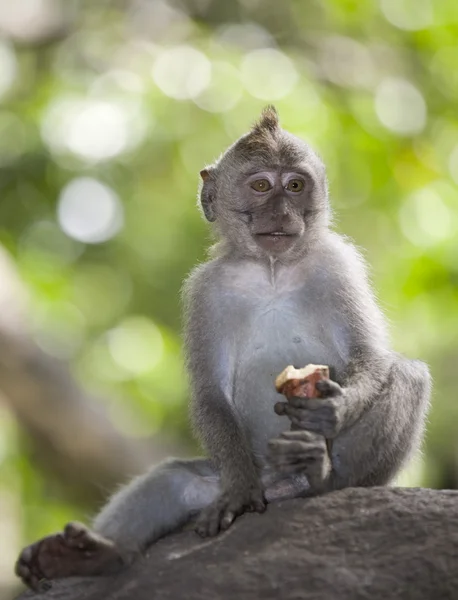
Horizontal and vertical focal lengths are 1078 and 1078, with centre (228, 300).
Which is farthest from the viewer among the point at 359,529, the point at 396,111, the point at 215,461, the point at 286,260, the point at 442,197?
the point at 396,111

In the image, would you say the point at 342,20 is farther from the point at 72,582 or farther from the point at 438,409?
the point at 72,582

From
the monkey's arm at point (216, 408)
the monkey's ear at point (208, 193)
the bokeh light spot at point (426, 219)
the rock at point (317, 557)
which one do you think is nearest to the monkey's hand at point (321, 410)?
the rock at point (317, 557)

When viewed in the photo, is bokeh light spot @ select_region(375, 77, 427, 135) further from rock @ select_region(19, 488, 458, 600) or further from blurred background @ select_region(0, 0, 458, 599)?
rock @ select_region(19, 488, 458, 600)

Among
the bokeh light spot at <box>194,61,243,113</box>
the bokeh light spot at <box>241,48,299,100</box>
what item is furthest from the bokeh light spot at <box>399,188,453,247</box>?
the bokeh light spot at <box>194,61,243,113</box>

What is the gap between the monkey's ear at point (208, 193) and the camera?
675 cm

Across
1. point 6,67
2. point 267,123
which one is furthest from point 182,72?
point 267,123

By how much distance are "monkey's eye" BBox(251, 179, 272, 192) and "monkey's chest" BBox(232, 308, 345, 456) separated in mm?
729

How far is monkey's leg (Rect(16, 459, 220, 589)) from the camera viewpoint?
17.9 ft

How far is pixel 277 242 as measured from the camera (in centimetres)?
616

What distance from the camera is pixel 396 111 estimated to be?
42.7ft

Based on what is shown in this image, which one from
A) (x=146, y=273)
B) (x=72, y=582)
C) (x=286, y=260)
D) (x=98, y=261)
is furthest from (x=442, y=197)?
(x=72, y=582)

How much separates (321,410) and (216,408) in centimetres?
82

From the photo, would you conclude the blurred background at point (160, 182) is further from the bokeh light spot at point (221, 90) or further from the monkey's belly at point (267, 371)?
the monkey's belly at point (267, 371)

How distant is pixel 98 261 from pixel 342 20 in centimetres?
462
